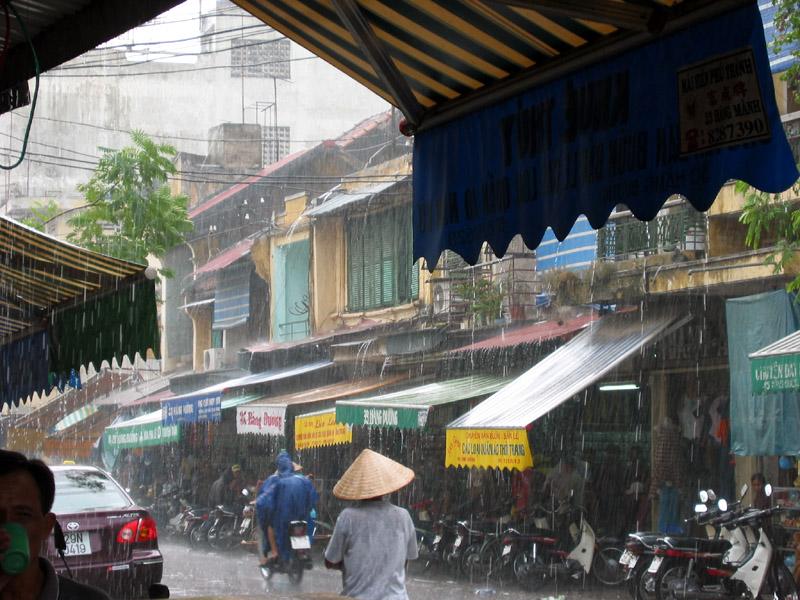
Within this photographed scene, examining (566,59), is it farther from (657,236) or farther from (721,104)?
(657,236)

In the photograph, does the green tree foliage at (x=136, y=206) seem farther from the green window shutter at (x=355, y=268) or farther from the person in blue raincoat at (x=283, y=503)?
the person in blue raincoat at (x=283, y=503)

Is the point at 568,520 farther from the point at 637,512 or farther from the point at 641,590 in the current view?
the point at 641,590

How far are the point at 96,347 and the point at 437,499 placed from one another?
12.1 meters

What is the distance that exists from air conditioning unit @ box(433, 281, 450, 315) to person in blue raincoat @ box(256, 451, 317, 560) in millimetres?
6219

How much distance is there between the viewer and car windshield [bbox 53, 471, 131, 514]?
9258mm

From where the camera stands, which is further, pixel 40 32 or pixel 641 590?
pixel 641 590

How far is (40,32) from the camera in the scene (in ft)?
12.1

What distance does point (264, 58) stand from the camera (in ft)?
109

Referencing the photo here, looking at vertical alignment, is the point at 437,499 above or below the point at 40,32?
below

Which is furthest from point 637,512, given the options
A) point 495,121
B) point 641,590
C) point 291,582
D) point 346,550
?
point 495,121

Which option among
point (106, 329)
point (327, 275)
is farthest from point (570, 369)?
point (327, 275)

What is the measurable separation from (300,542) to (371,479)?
284 inches

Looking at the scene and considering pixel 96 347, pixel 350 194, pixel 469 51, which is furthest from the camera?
pixel 350 194

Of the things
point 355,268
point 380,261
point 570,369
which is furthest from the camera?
point 355,268
